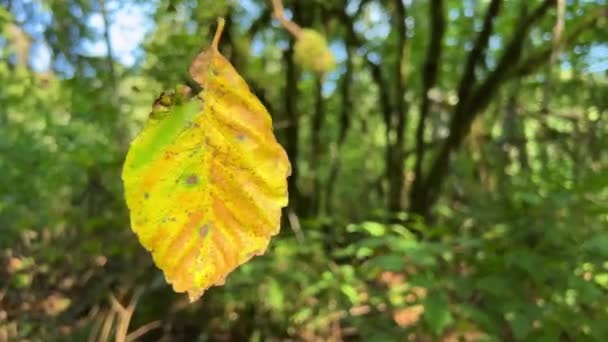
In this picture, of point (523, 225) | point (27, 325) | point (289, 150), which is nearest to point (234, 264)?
point (523, 225)

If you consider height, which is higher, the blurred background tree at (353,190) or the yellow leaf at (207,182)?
the yellow leaf at (207,182)

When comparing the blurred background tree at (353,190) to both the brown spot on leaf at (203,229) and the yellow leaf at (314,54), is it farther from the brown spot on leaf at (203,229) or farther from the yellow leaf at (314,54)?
the brown spot on leaf at (203,229)

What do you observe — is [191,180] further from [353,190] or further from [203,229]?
[353,190]

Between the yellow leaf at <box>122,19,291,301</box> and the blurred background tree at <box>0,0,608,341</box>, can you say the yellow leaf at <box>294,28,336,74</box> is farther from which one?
the yellow leaf at <box>122,19,291,301</box>

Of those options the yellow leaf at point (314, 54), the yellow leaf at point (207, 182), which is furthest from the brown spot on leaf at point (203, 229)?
the yellow leaf at point (314, 54)

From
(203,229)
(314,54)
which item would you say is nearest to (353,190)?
(314,54)

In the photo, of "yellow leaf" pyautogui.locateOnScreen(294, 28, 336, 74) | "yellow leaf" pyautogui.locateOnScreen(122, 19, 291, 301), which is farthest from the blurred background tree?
"yellow leaf" pyautogui.locateOnScreen(122, 19, 291, 301)
